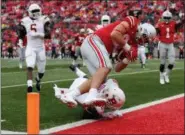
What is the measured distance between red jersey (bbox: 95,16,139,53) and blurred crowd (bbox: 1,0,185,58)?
2415cm

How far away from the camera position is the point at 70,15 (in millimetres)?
36781

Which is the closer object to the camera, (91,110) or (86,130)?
(86,130)

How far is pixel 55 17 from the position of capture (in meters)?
36.6

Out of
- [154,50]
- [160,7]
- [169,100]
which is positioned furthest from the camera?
[160,7]

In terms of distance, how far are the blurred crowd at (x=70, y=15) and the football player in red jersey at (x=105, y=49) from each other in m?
24.2

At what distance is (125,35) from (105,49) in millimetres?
352

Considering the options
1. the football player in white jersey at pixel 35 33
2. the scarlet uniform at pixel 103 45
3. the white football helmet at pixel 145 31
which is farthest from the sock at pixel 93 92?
the football player in white jersey at pixel 35 33

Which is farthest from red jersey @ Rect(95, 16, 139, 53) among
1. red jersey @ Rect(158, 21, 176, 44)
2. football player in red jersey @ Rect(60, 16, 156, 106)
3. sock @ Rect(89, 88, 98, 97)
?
red jersey @ Rect(158, 21, 176, 44)

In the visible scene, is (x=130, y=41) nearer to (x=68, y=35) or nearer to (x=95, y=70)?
(x=95, y=70)

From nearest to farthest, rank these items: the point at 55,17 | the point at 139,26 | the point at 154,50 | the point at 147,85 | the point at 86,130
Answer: the point at 86,130, the point at 139,26, the point at 147,85, the point at 154,50, the point at 55,17

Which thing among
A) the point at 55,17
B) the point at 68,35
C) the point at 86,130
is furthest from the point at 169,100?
the point at 55,17

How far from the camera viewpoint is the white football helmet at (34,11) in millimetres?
8977

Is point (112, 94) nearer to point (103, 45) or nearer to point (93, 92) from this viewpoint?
point (93, 92)

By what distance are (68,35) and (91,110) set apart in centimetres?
2809
